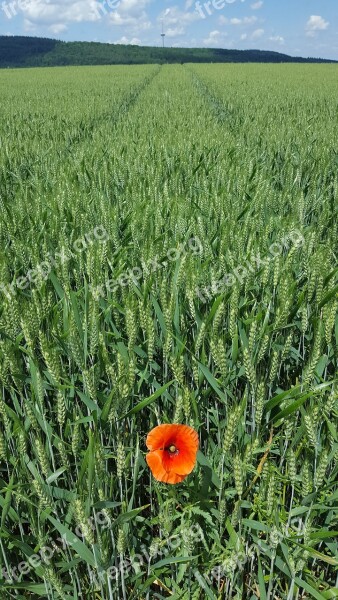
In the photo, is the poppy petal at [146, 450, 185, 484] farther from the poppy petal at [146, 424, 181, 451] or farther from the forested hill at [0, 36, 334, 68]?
the forested hill at [0, 36, 334, 68]

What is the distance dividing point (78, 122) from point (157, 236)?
188 inches

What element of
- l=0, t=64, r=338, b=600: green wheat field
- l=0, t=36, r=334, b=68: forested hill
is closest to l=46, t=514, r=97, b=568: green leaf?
l=0, t=64, r=338, b=600: green wheat field

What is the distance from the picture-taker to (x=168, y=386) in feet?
4.01

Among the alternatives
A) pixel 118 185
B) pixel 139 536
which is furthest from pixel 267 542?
pixel 118 185

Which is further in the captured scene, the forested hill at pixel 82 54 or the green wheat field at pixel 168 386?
the forested hill at pixel 82 54

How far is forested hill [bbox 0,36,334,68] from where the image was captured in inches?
2192

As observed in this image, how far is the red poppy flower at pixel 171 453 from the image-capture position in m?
0.92

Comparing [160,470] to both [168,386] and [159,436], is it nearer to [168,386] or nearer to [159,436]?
[159,436]

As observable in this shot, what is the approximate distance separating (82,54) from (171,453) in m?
68.5

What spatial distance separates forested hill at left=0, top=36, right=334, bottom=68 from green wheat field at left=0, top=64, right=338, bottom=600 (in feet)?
181

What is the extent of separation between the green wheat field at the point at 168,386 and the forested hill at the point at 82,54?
5508 centimetres

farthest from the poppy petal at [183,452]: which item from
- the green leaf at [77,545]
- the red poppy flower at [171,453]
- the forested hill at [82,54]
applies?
the forested hill at [82,54]

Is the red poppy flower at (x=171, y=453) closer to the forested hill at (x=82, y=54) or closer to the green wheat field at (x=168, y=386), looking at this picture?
the green wheat field at (x=168, y=386)

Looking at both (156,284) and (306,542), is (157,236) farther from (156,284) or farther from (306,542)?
(306,542)
